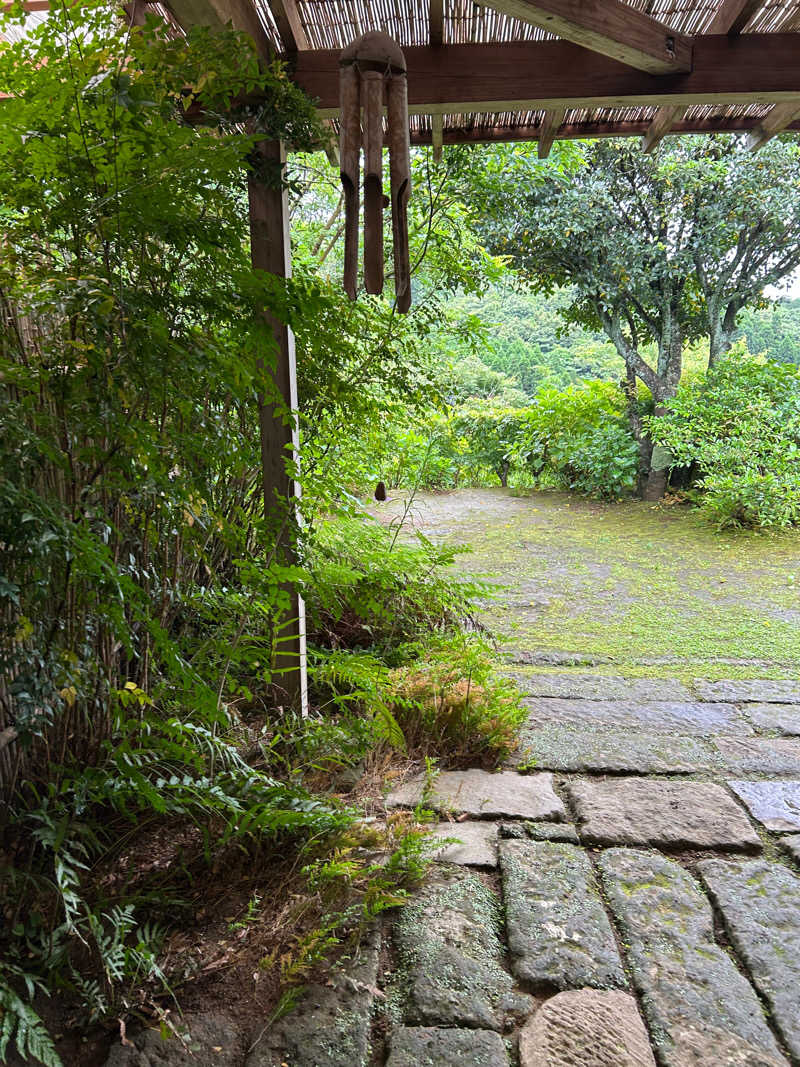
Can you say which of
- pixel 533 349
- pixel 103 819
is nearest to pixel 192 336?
pixel 103 819

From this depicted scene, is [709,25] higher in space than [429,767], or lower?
higher

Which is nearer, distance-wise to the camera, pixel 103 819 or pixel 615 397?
pixel 103 819

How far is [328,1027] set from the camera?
147cm

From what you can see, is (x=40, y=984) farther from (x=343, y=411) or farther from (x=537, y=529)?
(x=537, y=529)

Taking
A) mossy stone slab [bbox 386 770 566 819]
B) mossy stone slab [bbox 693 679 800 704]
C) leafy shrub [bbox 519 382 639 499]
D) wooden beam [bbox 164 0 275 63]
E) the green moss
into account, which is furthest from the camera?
leafy shrub [bbox 519 382 639 499]

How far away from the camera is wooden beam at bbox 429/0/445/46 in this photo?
217cm

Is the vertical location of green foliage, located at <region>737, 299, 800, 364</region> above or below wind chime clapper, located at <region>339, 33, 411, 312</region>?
above

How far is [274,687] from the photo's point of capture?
8.14ft

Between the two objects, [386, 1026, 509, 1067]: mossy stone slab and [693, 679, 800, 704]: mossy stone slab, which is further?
[693, 679, 800, 704]: mossy stone slab

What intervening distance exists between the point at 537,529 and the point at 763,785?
4215mm

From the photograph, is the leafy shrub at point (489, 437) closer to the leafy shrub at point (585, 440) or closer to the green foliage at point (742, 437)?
the leafy shrub at point (585, 440)

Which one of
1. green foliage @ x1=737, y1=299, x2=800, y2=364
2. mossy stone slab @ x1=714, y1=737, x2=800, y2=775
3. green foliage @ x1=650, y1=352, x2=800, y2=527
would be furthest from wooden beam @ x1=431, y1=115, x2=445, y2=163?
green foliage @ x1=737, y1=299, x2=800, y2=364

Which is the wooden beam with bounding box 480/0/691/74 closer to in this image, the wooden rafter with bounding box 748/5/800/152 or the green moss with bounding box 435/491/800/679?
the wooden rafter with bounding box 748/5/800/152

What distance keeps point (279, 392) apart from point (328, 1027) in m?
1.56
